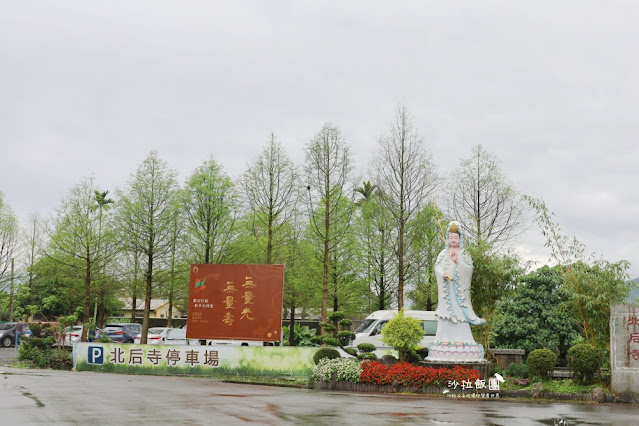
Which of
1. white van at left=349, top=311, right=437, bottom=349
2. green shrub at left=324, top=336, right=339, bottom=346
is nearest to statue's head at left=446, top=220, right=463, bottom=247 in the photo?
green shrub at left=324, top=336, right=339, bottom=346

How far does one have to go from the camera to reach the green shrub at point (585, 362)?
15578 mm

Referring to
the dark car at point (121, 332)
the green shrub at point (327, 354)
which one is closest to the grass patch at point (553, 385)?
the green shrub at point (327, 354)

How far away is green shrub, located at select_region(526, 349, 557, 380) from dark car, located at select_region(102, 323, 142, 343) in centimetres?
2534

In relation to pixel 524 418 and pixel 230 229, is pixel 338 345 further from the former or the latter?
pixel 524 418

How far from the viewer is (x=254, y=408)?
11789 mm

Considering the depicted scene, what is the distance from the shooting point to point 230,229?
102 ft

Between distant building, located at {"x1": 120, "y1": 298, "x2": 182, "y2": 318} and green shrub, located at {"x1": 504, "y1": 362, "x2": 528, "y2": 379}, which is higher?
green shrub, located at {"x1": 504, "y1": 362, "x2": 528, "y2": 379}

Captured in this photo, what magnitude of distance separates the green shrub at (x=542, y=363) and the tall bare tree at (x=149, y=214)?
18.9m

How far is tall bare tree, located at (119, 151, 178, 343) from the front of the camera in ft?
97.5

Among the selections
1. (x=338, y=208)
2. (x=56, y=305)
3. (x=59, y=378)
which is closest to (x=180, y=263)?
(x=338, y=208)

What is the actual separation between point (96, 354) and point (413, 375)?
40.1 feet

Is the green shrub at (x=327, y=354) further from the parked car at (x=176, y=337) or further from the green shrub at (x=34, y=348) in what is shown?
the parked car at (x=176, y=337)

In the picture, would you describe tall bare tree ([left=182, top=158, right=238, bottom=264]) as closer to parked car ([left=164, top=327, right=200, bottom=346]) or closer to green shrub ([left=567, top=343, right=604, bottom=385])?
parked car ([left=164, top=327, right=200, bottom=346])

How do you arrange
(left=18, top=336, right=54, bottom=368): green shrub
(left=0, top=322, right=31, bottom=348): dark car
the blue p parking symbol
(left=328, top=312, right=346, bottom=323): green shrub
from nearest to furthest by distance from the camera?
the blue p parking symbol, (left=18, top=336, right=54, bottom=368): green shrub, (left=328, top=312, right=346, bottom=323): green shrub, (left=0, top=322, right=31, bottom=348): dark car
